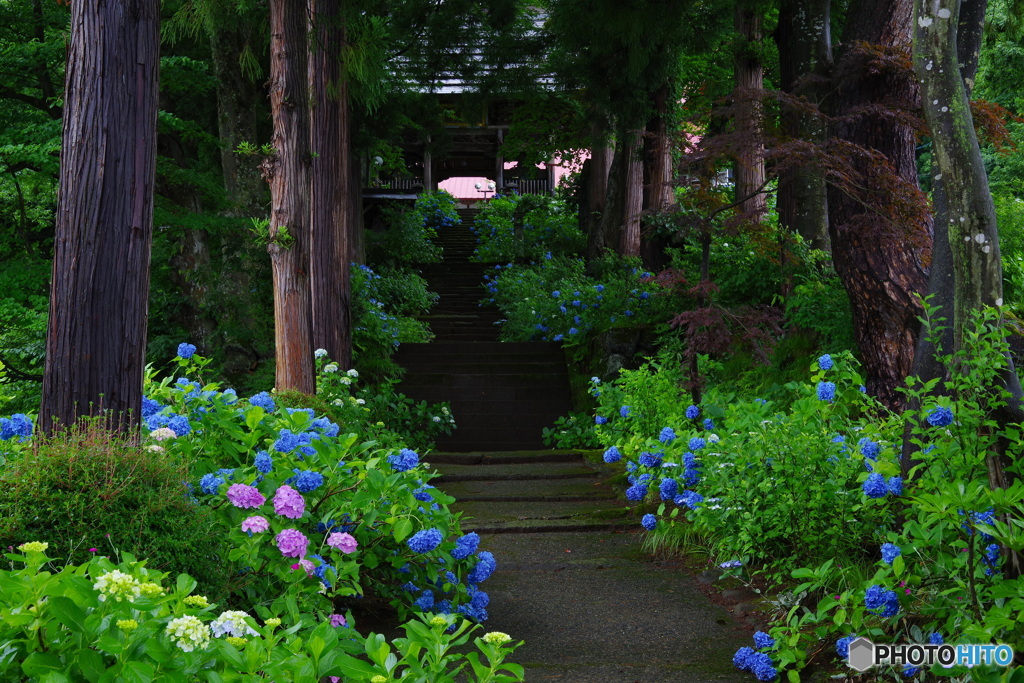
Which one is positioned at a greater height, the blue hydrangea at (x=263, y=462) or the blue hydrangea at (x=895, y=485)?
the blue hydrangea at (x=263, y=462)

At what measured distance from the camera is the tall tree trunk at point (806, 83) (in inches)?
309

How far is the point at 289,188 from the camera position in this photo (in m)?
7.25

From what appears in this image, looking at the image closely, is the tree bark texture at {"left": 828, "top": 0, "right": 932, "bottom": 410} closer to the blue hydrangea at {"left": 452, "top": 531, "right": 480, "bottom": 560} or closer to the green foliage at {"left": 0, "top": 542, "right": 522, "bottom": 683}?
the blue hydrangea at {"left": 452, "top": 531, "right": 480, "bottom": 560}

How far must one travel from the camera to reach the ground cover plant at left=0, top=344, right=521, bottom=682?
190 centimetres

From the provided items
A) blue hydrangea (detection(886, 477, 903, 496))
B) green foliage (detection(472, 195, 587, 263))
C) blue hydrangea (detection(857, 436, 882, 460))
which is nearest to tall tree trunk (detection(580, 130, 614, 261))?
green foliage (detection(472, 195, 587, 263))

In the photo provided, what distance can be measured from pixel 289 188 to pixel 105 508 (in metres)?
4.84

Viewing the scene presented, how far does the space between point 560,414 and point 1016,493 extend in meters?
8.59

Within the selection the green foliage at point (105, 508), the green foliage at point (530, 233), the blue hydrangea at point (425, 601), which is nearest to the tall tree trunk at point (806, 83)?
the blue hydrangea at point (425, 601)

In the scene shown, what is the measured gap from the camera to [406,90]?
14.2 meters

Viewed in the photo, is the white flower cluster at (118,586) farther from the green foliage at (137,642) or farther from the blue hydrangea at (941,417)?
the blue hydrangea at (941,417)

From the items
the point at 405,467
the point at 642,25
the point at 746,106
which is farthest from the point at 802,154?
the point at 405,467

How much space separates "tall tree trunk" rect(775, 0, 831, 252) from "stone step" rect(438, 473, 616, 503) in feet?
9.75

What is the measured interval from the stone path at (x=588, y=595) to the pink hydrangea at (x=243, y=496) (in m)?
1.20

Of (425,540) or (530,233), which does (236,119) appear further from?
(425,540)
